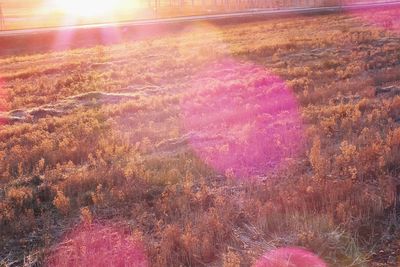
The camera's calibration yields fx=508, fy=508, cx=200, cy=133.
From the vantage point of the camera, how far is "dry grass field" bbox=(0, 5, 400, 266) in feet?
22.2

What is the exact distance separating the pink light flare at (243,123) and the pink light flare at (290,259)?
Answer: 312 centimetres

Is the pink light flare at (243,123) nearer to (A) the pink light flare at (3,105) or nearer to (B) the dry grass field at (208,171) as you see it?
(B) the dry grass field at (208,171)

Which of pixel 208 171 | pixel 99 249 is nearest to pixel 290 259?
pixel 99 249

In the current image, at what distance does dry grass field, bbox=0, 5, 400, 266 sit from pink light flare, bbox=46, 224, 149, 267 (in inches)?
1.0

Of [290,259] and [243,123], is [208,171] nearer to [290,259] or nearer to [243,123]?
[243,123]

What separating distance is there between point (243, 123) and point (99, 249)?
23.0ft

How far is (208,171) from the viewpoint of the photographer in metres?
9.77

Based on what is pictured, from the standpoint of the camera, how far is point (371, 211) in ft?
23.7

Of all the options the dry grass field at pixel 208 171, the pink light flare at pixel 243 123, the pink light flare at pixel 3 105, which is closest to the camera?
the dry grass field at pixel 208 171

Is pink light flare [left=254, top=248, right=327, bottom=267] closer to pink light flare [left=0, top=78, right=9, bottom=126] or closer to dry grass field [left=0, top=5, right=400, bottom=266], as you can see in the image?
dry grass field [left=0, top=5, right=400, bottom=266]

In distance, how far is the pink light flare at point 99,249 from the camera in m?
6.52

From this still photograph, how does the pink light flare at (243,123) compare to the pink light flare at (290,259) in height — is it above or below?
below

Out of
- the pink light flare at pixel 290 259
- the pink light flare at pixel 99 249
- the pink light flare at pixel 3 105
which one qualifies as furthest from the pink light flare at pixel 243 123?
the pink light flare at pixel 3 105

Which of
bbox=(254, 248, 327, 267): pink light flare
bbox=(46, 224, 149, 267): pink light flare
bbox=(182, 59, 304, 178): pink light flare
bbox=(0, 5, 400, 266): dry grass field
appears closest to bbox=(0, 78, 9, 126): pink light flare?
bbox=(0, 5, 400, 266): dry grass field
